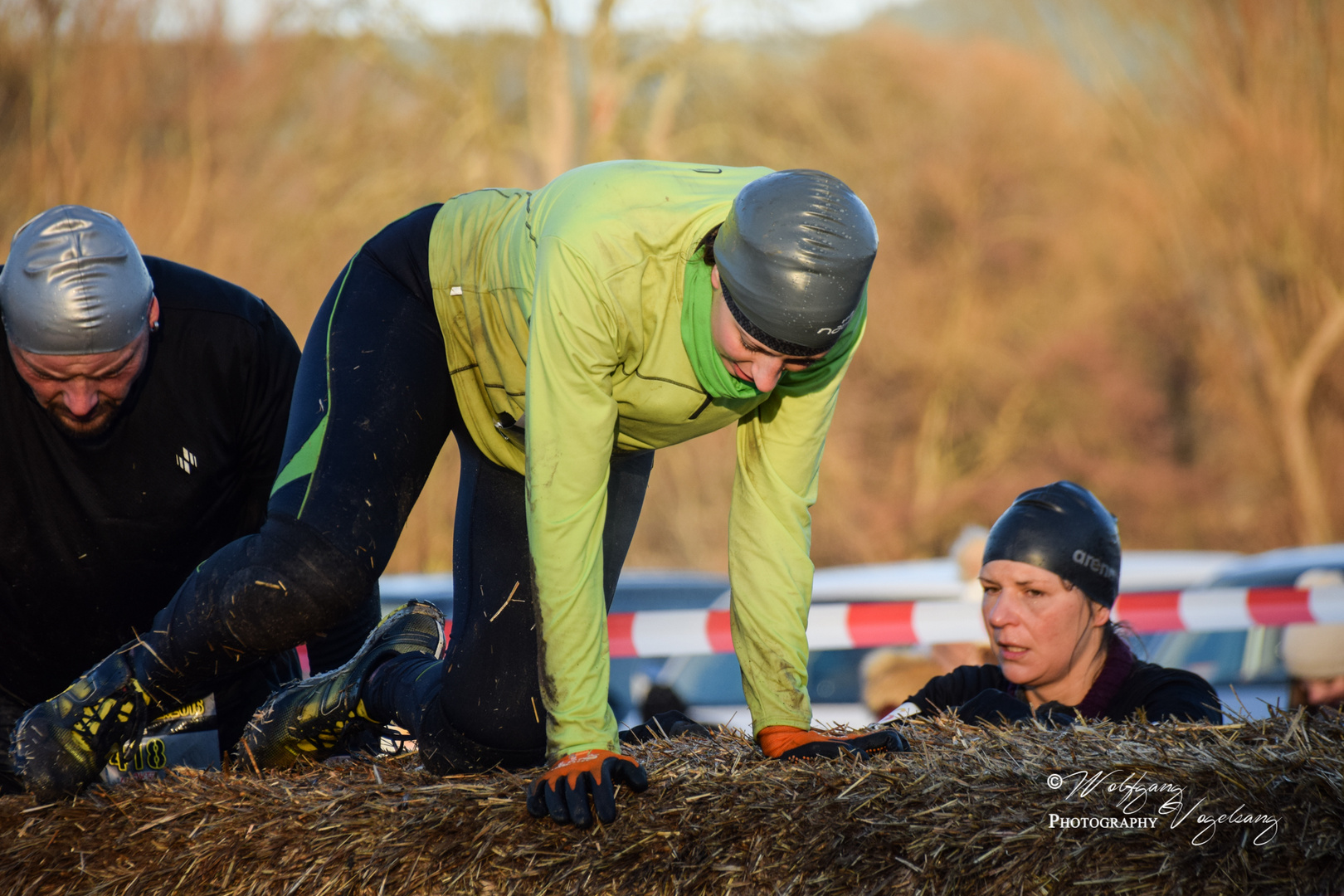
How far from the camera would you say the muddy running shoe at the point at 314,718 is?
339 cm

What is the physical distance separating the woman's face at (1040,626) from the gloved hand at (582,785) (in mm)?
1580

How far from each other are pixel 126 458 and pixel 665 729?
5.79 feet

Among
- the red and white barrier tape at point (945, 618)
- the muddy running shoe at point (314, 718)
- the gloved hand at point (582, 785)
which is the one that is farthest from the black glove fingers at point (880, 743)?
the red and white barrier tape at point (945, 618)

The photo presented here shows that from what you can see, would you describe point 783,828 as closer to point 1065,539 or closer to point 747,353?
point 747,353

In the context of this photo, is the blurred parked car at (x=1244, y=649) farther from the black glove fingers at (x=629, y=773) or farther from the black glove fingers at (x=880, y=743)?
the black glove fingers at (x=629, y=773)

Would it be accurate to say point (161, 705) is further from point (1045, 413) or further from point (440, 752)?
point (1045, 413)

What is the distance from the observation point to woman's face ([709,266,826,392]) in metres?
2.55

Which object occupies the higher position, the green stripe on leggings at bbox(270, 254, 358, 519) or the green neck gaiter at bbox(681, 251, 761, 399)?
the green neck gaiter at bbox(681, 251, 761, 399)

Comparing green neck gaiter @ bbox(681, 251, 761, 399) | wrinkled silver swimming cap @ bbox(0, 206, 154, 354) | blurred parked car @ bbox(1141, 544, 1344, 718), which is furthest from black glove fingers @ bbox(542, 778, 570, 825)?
blurred parked car @ bbox(1141, 544, 1344, 718)

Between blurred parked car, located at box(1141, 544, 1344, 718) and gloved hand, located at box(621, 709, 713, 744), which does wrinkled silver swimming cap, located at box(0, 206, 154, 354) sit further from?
blurred parked car, located at box(1141, 544, 1344, 718)

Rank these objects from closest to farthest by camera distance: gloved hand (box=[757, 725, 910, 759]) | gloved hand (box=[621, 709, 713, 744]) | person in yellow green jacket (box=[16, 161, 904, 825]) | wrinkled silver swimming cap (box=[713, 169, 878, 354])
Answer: wrinkled silver swimming cap (box=[713, 169, 878, 354]) < person in yellow green jacket (box=[16, 161, 904, 825]) < gloved hand (box=[757, 725, 910, 759]) < gloved hand (box=[621, 709, 713, 744])

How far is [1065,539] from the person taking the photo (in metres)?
3.73

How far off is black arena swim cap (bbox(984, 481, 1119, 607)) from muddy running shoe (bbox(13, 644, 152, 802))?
2.49 meters

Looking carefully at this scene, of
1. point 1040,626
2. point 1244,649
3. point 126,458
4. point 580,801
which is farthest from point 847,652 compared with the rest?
A: point 580,801
